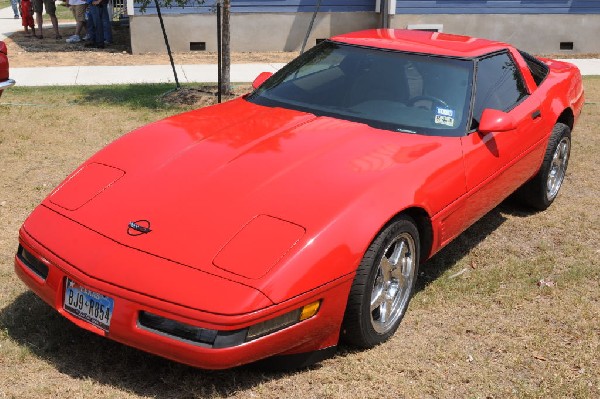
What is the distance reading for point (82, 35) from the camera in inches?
622

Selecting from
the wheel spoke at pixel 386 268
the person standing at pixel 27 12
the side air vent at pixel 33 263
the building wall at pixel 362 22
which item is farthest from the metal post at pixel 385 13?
the side air vent at pixel 33 263

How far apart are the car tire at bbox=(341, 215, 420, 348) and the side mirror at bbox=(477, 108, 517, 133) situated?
93cm

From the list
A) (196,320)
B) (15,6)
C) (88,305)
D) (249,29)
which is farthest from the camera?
(15,6)

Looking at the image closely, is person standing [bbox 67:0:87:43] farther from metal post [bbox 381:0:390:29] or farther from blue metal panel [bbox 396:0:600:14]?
blue metal panel [bbox 396:0:600:14]

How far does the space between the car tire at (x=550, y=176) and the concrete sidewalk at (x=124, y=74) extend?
6270mm

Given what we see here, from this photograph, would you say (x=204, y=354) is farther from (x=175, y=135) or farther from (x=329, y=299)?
(x=175, y=135)

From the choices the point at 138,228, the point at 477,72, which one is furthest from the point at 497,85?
the point at 138,228

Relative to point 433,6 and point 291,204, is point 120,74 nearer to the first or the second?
point 433,6

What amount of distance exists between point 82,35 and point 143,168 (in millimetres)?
12664

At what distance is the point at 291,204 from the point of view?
12.2ft

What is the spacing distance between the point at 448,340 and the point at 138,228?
1767 millimetres

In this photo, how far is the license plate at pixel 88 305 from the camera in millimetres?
3428

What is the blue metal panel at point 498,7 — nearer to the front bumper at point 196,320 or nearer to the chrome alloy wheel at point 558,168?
the chrome alloy wheel at point 558,168

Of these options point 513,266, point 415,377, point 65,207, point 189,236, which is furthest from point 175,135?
point 513,266
